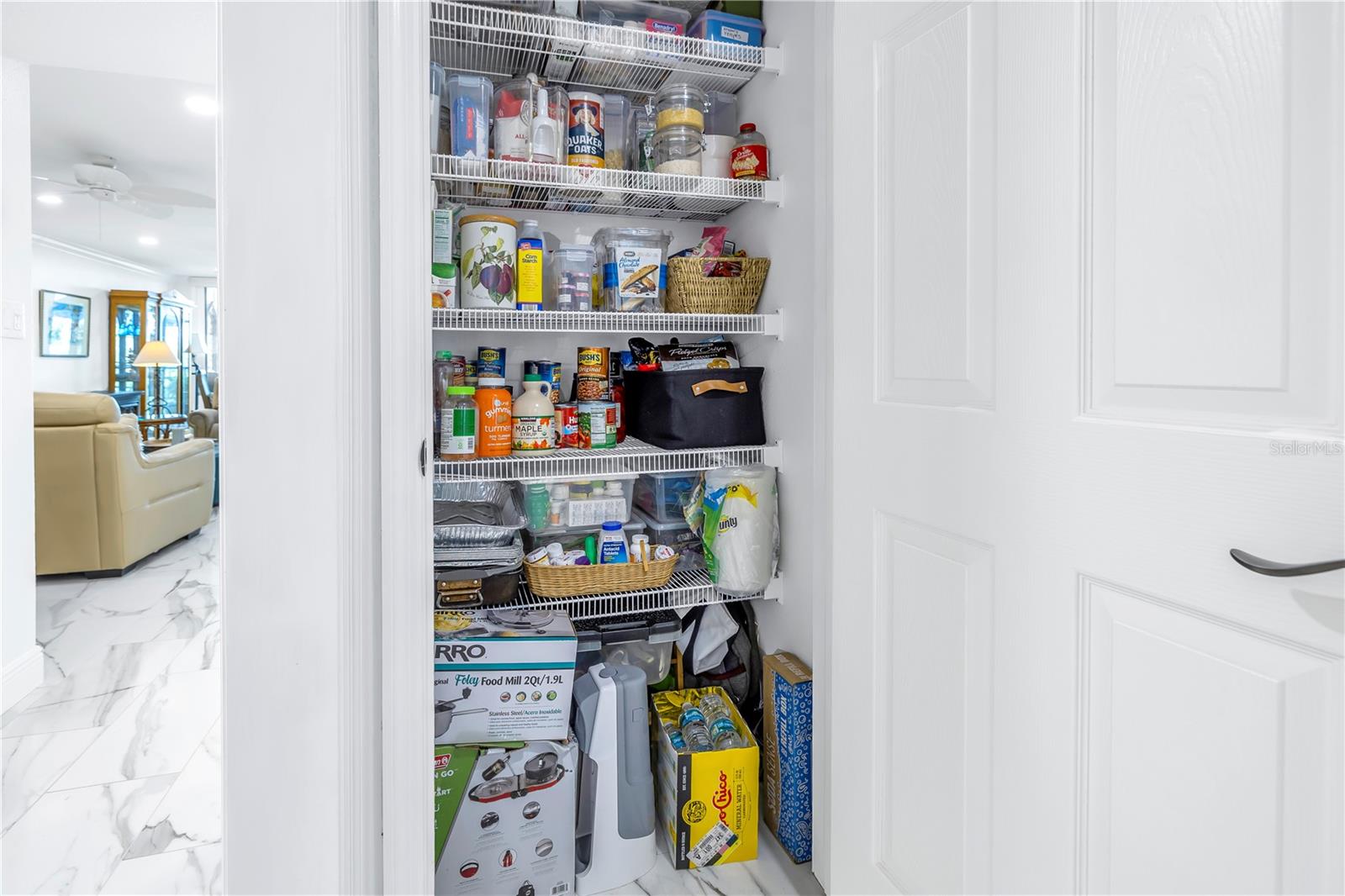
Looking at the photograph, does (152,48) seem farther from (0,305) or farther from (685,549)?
(685,549)

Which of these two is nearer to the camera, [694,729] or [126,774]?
[694,729]

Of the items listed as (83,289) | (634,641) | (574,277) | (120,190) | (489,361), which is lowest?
(634,641)

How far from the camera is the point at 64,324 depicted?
24.7 feet

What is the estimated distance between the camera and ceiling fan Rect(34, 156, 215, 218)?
409 cm

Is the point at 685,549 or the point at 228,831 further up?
the point at 685,549

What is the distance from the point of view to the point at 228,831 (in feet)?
2.99

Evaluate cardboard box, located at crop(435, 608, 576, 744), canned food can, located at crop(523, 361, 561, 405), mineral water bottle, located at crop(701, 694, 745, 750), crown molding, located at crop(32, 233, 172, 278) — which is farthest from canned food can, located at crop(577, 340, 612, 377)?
crown molding, located at crop(32, 233, 172, 278)

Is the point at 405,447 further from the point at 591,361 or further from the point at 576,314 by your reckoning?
the point at 591,361

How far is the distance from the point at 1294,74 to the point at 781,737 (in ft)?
4.73

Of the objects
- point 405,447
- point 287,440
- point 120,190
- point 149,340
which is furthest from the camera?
point 149,340

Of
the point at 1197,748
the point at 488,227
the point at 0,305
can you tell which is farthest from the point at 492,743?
the point at 0,305

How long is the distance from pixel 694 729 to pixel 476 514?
73cm

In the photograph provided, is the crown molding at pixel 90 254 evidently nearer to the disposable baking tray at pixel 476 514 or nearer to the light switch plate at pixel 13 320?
the light switch plate at pixel 13 320

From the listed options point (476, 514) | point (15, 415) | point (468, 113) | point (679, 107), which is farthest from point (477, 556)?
point (15, 415)
